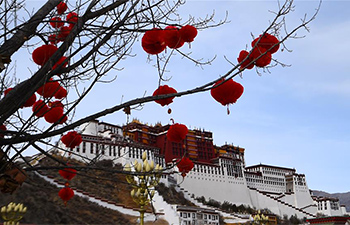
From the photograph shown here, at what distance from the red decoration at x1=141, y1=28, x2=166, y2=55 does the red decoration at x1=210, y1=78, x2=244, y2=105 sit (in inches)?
30.7

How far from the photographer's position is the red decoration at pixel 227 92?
333 cm

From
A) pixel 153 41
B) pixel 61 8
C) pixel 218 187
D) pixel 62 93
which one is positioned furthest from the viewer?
pixel 218 187

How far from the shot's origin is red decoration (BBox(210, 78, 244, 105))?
10.9ft

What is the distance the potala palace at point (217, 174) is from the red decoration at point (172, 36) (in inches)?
1438

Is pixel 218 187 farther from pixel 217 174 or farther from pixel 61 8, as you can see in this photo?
pixel 61 8

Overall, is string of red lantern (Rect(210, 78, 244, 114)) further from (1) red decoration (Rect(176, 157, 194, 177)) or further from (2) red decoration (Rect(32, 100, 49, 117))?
(2) red decoration (Rect(32, 100, 49, 117))

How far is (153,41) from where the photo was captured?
11.6 feet

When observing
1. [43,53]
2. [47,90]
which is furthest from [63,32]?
[47,90]

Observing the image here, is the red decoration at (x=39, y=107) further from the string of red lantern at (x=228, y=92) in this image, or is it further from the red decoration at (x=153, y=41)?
the string of red lantern at (x=228, y=92)

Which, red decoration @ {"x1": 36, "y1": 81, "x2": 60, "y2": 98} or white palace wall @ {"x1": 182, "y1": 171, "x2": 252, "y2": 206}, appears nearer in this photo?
red decoration @ {"x1": 36, "y1": 81, "x2": 60, "y2": 98}

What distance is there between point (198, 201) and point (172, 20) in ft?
130

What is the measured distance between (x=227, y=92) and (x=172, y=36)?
0.85 meters

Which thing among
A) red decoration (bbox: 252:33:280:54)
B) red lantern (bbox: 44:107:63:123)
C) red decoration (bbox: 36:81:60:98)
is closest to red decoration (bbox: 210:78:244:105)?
red decoration (bbox: 252:33:280:54)

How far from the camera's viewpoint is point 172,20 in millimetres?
3957
